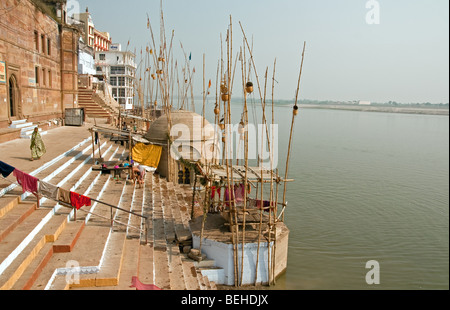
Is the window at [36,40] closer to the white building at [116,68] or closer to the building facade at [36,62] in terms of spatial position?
the building facade at [36,62]

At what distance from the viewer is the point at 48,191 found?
784cm

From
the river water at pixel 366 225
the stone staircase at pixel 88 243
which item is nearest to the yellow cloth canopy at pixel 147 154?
the stone staircase at pixel 88 243

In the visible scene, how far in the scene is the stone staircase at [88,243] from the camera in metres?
5.92

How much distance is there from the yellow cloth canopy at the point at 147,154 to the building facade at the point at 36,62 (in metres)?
5.53

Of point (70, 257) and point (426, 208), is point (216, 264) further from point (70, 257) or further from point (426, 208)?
point (426, 208)

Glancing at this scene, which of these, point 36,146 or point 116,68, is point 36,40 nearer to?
point 36,146

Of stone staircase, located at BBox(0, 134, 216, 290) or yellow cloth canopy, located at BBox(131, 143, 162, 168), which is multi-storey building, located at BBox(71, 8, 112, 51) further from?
stone staircase, located at BBox(0, 134, 216, 290)

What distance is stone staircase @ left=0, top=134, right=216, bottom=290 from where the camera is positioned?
5.92m

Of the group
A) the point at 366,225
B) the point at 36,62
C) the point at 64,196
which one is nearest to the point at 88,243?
the point at 64,196

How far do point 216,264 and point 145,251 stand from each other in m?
1.70

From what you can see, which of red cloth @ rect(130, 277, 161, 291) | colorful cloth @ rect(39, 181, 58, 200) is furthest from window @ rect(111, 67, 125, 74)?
red cloth @ rect(130, 277, 161, 291)

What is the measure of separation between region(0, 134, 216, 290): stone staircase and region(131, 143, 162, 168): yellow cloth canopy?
3.31 meters

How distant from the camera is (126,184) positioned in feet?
42.4
